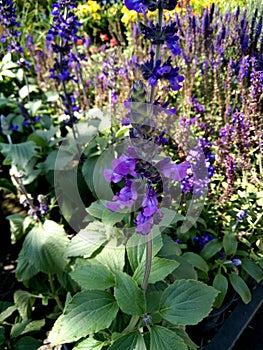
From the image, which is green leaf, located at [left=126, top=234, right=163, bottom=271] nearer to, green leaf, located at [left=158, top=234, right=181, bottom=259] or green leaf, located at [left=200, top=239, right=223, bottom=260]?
green leaf, located at [left=158, top=234, right=181, bottom=259]

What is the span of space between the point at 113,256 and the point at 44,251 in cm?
67

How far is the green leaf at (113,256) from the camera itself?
154 centimetres

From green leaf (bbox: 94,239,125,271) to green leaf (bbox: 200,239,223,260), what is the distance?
0.56 meters

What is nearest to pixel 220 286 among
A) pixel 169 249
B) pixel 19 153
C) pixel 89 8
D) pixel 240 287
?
pixel 240 287

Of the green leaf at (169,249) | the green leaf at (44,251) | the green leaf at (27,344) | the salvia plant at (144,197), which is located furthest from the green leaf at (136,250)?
the green leaf at (27,344)

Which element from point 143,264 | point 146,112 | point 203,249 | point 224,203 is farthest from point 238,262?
point 146,112

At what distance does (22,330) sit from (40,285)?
0.39m

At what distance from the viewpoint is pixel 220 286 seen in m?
1.84

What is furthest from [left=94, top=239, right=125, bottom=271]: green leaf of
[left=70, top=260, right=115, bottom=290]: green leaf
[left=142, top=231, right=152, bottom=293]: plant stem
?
[left=142, top=231, right=152, bottom=293]: plant stem

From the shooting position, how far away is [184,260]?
1787mm

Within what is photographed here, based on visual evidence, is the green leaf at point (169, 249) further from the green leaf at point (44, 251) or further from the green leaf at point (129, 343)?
the green leaf at point (44, 251)

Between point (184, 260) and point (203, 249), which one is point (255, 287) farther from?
point (184, 260)

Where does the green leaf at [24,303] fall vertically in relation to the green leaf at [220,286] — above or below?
below

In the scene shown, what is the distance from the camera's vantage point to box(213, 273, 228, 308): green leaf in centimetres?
183
